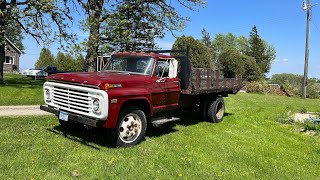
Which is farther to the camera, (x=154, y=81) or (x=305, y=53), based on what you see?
(x=305, y=53)

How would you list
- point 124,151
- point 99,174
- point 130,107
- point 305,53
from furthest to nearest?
point 305,53 → point 130,107 → point 124,151 → point 99,174

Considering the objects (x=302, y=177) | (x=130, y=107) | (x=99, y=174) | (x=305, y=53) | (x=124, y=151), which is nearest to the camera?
(x=99, y=174)

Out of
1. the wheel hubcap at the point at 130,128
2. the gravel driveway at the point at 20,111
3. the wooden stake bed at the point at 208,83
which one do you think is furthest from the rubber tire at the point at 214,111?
the gravel driveway at the point at 20,111

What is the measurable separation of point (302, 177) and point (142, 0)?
53.7ft

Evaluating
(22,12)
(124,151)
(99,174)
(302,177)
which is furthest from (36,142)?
(22,12)

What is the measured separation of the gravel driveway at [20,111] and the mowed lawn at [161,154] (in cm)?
133

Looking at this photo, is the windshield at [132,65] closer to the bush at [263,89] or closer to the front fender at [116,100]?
the front fender at [116,100]

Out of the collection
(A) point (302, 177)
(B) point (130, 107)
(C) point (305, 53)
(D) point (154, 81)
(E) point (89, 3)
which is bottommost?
(A) point (302, 177)

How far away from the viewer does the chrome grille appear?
7.00m

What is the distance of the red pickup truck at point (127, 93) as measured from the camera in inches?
270

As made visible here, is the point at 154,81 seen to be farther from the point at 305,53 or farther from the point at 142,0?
the point at 305,53

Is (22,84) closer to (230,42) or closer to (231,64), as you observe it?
(231,64)

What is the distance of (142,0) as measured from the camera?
20.5 meters

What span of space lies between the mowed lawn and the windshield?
1.64 meters
